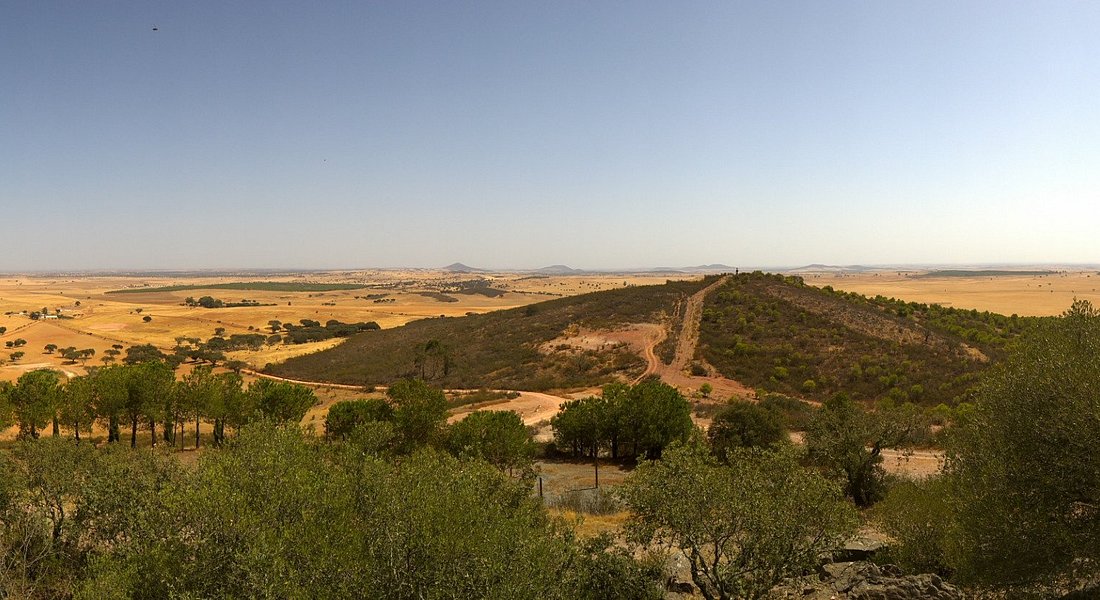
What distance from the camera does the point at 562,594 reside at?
13.1 metres

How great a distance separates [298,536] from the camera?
12102mm

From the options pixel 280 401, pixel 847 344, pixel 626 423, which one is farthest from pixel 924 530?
pixel 847 344

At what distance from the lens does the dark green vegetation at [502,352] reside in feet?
222

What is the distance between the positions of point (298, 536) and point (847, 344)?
6282 cm

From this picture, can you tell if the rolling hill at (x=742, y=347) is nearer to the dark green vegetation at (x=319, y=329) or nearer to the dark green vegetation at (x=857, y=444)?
the dark green vegetation at (x=319, y=329)

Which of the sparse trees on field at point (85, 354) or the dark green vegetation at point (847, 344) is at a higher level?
Answer: the dark green vegetation at point (847, 344)

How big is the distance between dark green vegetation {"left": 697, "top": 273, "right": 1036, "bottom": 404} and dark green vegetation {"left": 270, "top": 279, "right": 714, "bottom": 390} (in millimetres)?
12344

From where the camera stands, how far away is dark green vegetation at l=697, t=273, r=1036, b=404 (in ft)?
167

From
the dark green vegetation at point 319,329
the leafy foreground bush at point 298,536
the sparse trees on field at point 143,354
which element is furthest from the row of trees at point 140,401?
the dark green vegetation at point 319,329

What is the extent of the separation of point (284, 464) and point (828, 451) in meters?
24.9

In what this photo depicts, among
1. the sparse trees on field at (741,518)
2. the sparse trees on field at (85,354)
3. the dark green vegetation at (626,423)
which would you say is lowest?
the sparse trees on field at (85,354)

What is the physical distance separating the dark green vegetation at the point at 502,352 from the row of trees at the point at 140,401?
90.0ft

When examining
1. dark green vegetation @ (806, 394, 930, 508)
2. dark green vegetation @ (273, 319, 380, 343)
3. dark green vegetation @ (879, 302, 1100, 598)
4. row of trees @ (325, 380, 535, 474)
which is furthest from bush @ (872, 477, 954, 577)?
dark green vegetation @ (273, 319, 380, 343)

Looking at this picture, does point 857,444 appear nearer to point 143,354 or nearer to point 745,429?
point 745,429
